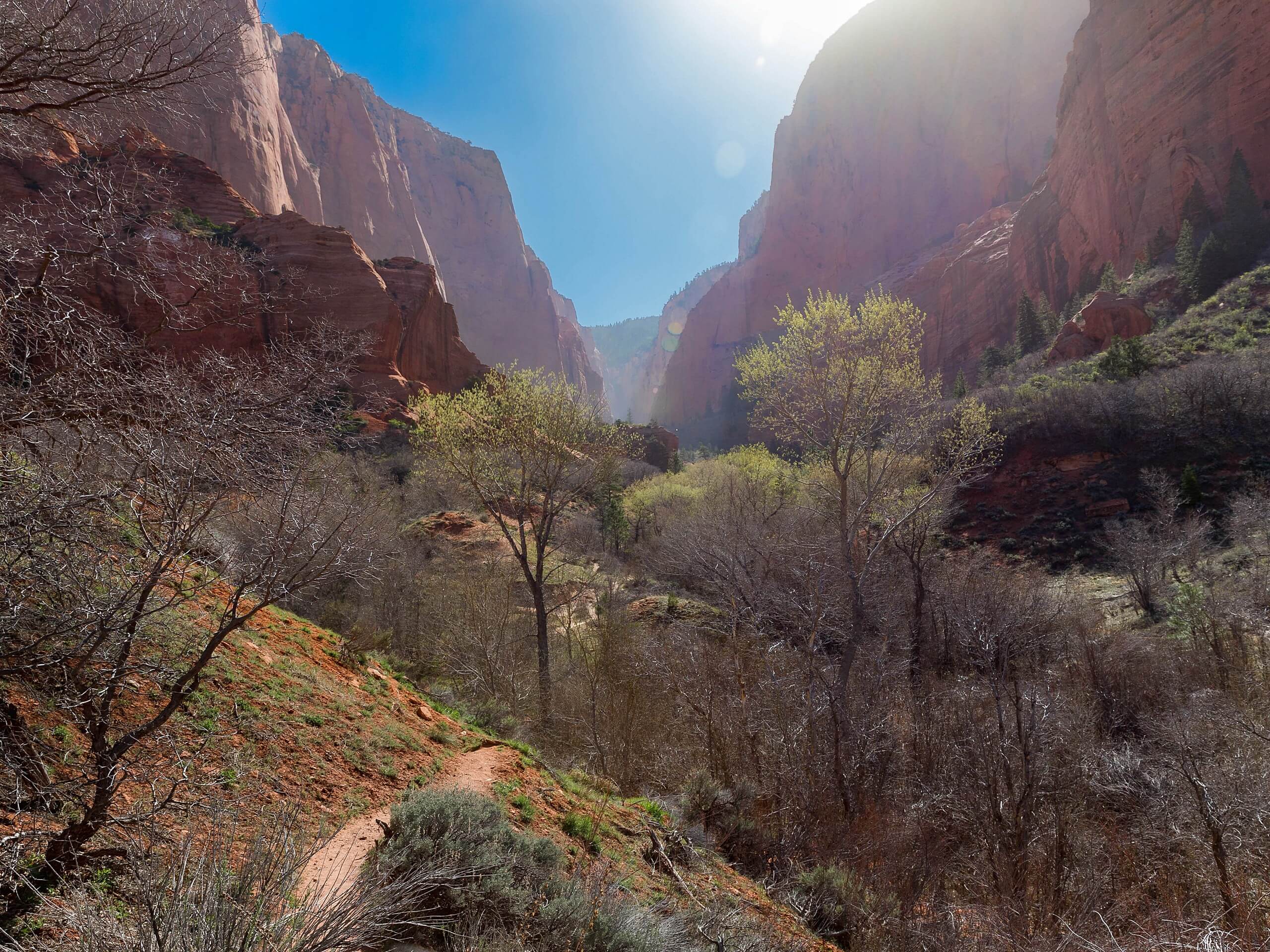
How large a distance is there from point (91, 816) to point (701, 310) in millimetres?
127302

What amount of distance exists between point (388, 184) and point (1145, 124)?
84702 mm

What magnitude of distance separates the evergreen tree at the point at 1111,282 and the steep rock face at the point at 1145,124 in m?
6.28

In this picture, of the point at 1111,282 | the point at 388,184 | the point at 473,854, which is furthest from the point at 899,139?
the point at 473,854

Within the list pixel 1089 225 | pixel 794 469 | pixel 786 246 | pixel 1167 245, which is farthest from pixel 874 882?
pixel 786 246

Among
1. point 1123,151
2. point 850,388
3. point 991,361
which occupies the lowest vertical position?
point 850,388

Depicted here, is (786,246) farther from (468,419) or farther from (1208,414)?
(468,419)

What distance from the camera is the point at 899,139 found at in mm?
92125

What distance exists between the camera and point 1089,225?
52.6 meters

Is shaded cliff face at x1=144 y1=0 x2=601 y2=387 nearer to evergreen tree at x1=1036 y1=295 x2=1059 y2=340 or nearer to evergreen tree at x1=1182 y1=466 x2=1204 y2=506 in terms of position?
evergreen tree at x1=1182 y1=466 x2=1204 y2=506

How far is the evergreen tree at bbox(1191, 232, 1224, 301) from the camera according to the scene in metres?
35.3

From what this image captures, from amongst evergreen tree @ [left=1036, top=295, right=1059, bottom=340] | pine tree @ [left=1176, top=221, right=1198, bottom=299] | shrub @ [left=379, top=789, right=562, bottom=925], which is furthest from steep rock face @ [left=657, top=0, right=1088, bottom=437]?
shrub @ [left=379, top=789, right=562, bottom=925]

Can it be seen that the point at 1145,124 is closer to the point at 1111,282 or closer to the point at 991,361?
the point at 1111,282

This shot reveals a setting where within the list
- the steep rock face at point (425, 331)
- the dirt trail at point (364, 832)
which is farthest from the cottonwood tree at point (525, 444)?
the steep rock face at point (425, 331)

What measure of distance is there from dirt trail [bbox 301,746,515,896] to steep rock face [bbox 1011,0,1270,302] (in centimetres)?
6182
